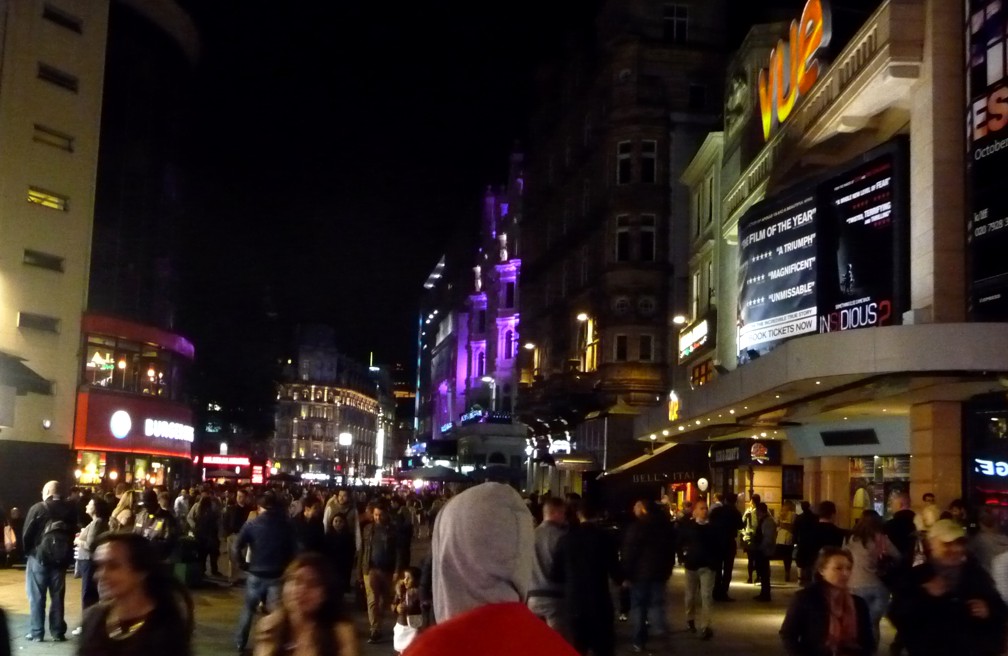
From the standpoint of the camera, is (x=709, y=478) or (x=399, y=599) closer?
(x=399, y=599)

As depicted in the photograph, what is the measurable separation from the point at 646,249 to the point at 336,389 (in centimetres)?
12089

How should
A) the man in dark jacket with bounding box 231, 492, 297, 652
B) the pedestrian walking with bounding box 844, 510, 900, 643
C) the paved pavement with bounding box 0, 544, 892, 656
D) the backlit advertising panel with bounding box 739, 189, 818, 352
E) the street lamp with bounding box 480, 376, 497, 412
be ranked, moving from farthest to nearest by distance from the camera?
the street lamp with bounding box 480, 376, 497, 412 < the backlit advertising panel with bounding box 739, 189, 818, 352 < the paved pavement with bounding box 0, 544, 892, 656 < the man in dark jacket with bounding box 231, 492, 297, 652 < the pedestrian walking with bounding box 844, 510, 900, 643

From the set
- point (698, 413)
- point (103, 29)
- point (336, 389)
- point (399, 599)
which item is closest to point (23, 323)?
point (103, 29)

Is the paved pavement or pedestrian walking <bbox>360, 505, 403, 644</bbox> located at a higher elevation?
pedestrian walking <bbox>360, 505, 403, 644</bbox>

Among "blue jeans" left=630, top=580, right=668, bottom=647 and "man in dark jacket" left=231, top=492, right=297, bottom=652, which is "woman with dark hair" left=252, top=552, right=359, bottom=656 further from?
"blue jeans" left=630, top=580, right=668, bottom=647

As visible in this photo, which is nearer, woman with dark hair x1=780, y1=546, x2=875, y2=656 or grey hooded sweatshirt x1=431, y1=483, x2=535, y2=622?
grey hooded sweatshirt x1=431, y1=483, x2=535, y2=622

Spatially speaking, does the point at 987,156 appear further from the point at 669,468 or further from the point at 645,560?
the point at 669,468

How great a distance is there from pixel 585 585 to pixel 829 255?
14.4m

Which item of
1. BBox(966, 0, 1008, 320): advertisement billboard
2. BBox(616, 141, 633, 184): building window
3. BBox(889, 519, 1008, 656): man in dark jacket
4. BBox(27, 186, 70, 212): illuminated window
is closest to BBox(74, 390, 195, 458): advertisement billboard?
BBox(27, 186, 70, 212): illuminated window

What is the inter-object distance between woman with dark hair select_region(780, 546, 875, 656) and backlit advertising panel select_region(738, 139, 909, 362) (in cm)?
1517

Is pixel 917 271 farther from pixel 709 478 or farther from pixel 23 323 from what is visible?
Answer: pixel 23 323

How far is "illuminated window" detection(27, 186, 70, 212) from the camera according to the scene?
32.4m

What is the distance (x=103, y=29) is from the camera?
115ft

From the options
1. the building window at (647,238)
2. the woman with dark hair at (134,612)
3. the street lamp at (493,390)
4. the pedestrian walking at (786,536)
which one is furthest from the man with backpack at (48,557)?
the street lamp at (493,390)
